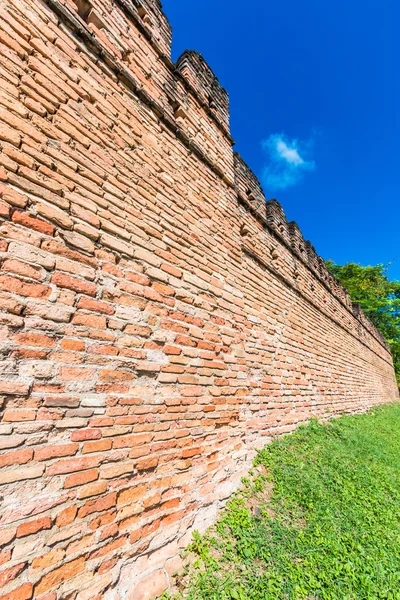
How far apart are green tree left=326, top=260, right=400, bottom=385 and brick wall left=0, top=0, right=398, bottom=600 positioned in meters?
18.4

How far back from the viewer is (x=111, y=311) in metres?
1.87

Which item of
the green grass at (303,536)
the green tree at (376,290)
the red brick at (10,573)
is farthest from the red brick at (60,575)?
the green tree at (376,290)

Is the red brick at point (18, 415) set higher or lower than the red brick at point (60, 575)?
higher

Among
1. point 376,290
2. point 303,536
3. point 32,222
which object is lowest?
point 303,536

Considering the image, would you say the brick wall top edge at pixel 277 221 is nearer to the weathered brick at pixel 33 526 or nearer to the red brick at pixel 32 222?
the red brick at pixel 32 222

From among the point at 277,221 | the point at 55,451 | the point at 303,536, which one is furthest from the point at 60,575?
the point at 277,221

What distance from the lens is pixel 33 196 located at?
5.23 feet

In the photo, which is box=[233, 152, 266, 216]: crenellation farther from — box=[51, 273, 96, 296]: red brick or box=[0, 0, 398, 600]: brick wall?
box=[51, 273, 96, 296]: red brick

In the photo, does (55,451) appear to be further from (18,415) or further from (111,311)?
(111,311)

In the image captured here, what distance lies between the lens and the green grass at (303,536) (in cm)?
190

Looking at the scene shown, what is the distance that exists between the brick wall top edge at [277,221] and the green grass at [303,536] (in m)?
3.52

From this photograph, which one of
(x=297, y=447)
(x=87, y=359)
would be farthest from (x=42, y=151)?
(x=297, y=447)

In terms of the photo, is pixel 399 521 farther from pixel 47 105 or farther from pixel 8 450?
pixel 47 105

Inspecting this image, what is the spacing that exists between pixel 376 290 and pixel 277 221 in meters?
17.0
